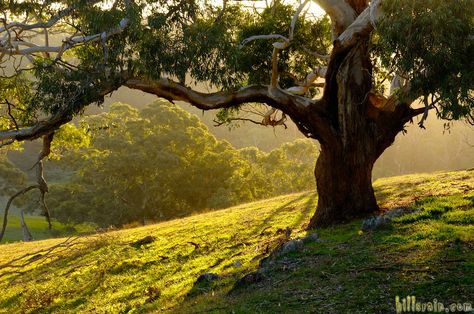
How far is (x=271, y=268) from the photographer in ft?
35.6

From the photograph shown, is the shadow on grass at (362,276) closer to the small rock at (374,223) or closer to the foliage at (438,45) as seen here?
the small rock at (374,223)

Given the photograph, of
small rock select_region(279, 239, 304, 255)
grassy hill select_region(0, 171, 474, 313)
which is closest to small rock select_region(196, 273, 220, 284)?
grassy hill select_region(0, 171, 474, 313)

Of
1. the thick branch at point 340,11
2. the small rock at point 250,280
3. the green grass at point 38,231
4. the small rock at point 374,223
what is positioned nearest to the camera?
the small rock at point 250,280

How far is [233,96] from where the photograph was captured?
14.9 m

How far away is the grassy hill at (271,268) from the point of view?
8484 mm

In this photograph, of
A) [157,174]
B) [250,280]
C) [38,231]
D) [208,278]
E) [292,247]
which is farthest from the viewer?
[38,231]

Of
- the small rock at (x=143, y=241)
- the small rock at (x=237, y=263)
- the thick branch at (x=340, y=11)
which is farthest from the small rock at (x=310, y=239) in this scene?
the small rock at (x=143, y=241)

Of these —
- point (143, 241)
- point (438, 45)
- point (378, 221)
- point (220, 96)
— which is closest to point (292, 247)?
point (378, 221)

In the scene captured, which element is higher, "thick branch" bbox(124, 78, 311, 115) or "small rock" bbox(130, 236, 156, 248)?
"thick branch" bbox(124, 78, 311, 115)

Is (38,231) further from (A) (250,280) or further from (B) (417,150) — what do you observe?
(B) (417,150)

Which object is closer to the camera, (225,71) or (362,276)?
(362,276)

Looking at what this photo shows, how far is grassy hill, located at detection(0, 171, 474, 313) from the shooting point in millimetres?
8484

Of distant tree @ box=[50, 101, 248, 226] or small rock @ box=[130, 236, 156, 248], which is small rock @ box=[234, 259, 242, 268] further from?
distant tree @ box=[50, 101, 248, 226]

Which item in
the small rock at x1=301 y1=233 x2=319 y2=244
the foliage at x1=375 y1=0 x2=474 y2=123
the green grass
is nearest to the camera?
the foliage at x1=375 y1=0 x2=474 y2=123
